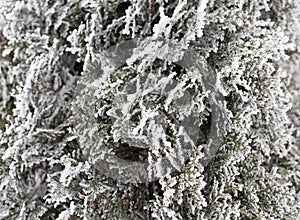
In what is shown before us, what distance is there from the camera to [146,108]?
1847 mm

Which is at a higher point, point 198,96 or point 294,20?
point 294,20

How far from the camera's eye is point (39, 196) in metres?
2.32

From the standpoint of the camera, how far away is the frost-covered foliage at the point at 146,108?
1.85m

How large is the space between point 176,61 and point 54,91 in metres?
0.74

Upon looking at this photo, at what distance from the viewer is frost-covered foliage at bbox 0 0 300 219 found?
6.08 ft

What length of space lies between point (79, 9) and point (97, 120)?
2.03 ft

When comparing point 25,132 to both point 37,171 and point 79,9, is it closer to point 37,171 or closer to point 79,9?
point 37,171

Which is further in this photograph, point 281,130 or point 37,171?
point 37,171

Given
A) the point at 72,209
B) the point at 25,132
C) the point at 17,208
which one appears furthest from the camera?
the point at 17,208

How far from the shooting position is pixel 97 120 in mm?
1955

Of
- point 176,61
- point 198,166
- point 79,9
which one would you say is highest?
point 79,9

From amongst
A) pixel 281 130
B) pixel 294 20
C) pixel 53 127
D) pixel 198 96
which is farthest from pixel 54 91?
pixel 294 20

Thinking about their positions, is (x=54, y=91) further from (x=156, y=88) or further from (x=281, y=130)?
(x=281, y=130)

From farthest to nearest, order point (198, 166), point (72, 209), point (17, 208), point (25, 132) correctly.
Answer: point (17, 208) → point (25, 132) → point (72, 209) → point (198, 166)
